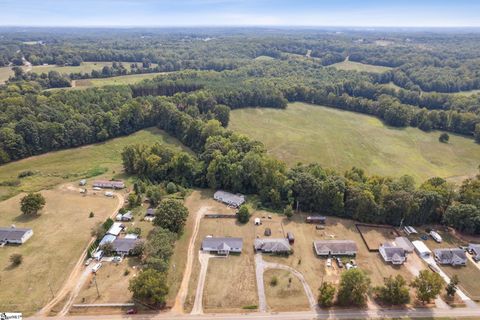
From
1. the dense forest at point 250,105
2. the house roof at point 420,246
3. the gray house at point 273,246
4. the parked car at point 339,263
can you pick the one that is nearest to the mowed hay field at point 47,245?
the dense forest at point 250,105

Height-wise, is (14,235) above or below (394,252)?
above

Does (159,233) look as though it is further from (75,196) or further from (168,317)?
(75,196)

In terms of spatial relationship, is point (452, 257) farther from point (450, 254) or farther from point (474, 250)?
point (474, 250)

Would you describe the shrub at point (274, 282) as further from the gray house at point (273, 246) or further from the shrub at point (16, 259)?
the shrub at point (16, 259)

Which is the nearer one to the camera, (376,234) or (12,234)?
(12,234)

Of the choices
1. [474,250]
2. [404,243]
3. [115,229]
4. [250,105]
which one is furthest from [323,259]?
[250,105]

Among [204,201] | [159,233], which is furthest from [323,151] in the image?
[159,233]

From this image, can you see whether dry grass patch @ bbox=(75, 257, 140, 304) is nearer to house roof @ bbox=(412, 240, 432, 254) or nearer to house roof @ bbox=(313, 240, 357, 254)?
house roof @ bbox=(313, 240, 357, 254)
